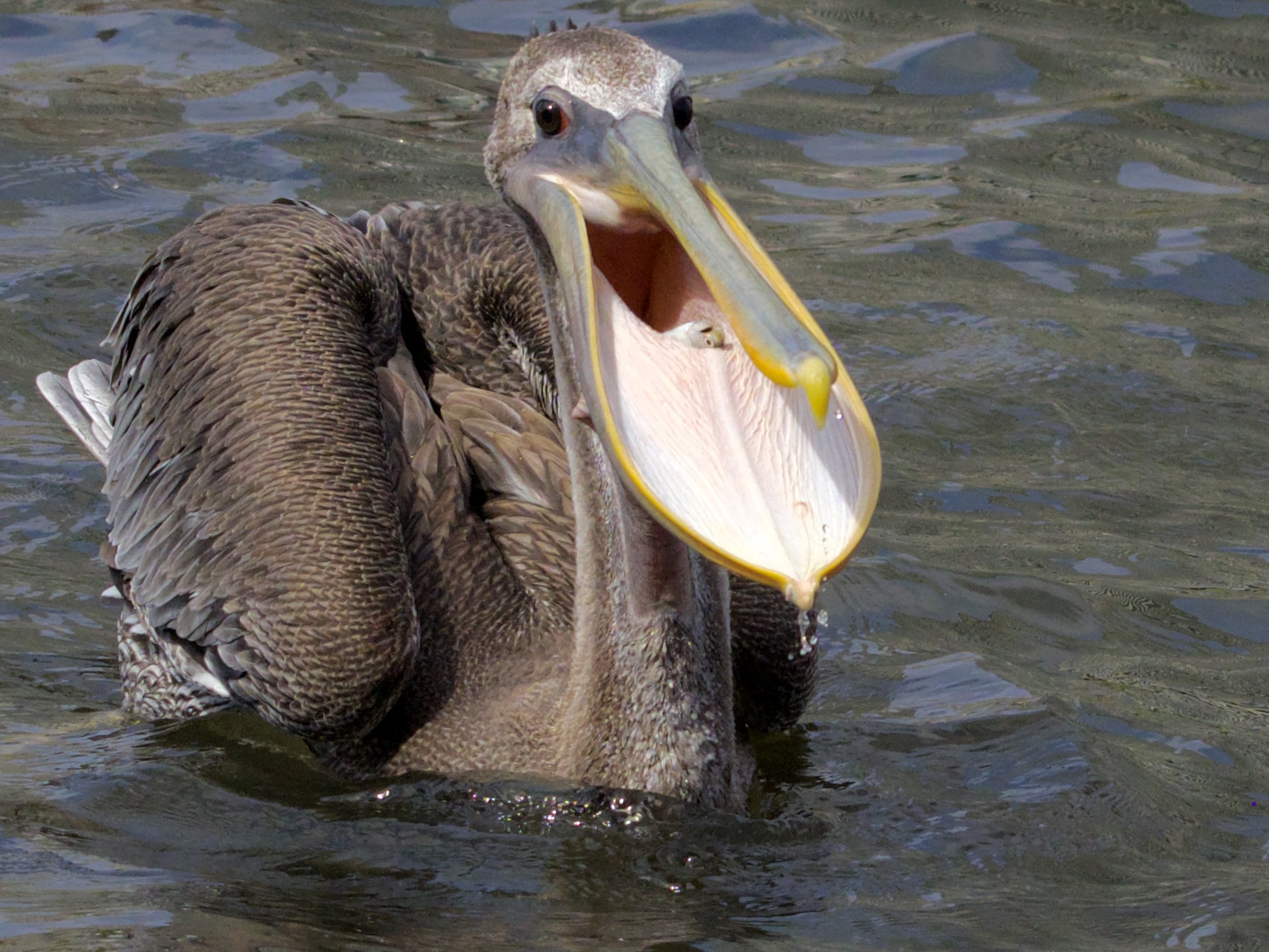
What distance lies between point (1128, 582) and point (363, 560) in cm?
269

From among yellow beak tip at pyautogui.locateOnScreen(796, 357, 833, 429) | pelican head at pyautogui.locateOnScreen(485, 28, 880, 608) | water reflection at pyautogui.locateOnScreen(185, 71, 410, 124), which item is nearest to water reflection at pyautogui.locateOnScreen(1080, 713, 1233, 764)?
pelican head at pyautogui.locateOnScreen(485, 28, 880, 608)

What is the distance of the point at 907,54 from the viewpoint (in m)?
10.9

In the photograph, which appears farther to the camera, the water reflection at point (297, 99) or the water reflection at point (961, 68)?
the water reflection at point (961, 68)

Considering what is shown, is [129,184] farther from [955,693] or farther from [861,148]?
[955,693]

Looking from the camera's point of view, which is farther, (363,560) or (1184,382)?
(1184,382)

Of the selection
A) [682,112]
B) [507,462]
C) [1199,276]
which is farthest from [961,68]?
[682,112]

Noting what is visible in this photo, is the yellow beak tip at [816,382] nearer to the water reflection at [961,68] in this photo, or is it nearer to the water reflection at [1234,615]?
the water reflection at [1234,615]

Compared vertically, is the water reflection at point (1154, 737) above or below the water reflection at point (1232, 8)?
below

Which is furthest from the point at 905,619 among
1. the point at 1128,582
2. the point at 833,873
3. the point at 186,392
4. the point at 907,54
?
the point at 907,54

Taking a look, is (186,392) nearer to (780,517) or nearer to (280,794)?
(280,794)

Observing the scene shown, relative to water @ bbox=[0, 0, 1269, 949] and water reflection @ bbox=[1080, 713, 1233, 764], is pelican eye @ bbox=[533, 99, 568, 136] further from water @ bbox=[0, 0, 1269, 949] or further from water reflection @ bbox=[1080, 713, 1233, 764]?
water reflection @ bbox=[1080, 713, 1233, 764]

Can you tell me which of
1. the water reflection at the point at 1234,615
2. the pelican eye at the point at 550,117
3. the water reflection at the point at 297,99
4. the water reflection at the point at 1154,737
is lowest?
the water reflection at the point at 1154,737

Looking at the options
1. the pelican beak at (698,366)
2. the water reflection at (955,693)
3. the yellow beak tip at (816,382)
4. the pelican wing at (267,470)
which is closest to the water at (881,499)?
the water reflection at (955,693)

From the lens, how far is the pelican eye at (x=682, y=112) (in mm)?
4066
